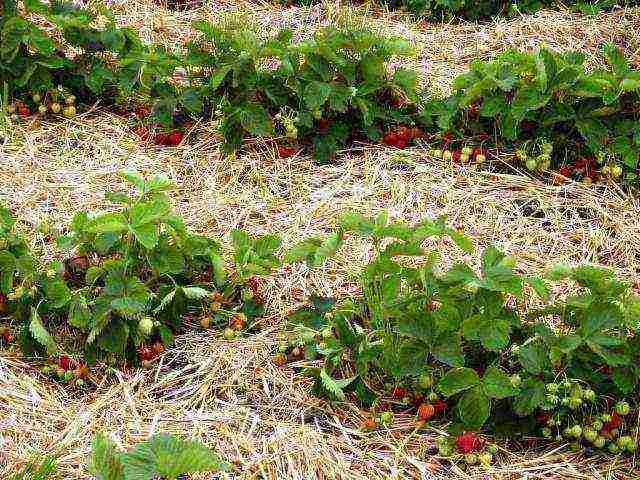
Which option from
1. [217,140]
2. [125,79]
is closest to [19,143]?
[125,79]

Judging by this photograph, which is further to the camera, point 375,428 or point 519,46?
point 519,46

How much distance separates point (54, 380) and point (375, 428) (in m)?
1.04

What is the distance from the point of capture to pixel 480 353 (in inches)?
102

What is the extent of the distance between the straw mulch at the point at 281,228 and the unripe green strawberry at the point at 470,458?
29 millimetres

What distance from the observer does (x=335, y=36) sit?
3.52 m

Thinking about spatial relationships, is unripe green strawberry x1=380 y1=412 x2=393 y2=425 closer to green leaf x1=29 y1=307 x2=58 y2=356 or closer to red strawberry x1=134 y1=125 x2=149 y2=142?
green leaf x1=29 y1=307 x2=58 y2=356

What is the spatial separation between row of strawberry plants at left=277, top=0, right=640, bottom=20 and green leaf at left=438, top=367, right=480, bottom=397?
2.67 m

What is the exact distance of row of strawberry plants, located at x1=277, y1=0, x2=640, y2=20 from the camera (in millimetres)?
4488

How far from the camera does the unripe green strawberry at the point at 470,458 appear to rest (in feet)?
7.92

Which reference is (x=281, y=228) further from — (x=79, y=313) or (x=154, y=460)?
(x=154, y=460)

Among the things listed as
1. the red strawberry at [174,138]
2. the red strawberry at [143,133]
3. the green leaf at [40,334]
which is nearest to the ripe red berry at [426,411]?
the green leaf at [40,334]

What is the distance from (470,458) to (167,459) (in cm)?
87

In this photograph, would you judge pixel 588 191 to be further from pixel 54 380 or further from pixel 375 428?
pixel 54 380

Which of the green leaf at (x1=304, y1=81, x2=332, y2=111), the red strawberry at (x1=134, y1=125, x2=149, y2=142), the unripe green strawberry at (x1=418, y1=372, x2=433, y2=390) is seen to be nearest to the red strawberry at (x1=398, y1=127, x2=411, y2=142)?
the green leaf at (x1=304, y1=81, x2=332, y2=111)
